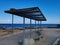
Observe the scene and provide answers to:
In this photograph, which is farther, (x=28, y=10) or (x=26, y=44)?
(x=26, y=44)

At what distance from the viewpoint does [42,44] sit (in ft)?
40.3

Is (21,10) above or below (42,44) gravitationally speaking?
above

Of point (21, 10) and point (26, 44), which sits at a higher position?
point (21, 10)

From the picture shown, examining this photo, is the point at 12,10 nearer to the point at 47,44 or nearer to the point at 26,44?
the point at 26,44

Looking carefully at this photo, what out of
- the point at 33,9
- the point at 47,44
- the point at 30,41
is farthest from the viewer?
the point at 47,44

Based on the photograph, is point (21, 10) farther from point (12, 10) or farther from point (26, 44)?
point (26, 44)

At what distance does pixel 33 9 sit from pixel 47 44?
447cm

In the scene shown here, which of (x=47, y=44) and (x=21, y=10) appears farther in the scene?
(x=47, y=44)

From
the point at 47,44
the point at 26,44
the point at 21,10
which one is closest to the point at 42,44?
the point at 47,44

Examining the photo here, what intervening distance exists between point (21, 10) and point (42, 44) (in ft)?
14.2

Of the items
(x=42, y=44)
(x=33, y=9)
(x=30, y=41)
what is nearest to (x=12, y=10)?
(x=33, y=9)

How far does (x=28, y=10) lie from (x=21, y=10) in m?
0.38

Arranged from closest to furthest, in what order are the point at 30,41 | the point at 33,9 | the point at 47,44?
1. the point at 33,9
2. the point at 30,41
3. the point at 47,44

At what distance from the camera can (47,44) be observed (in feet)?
39.9
